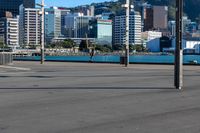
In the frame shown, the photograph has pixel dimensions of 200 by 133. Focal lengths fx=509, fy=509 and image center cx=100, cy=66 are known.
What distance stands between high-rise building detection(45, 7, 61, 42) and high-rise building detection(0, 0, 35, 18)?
12.4 meters

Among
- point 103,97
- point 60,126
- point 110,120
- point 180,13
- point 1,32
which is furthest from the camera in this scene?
point 1,32

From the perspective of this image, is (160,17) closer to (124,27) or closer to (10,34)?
(10,34)

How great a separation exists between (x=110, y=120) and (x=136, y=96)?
5.67 m

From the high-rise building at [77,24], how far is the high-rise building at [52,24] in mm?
3893

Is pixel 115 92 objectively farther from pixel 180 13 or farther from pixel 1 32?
pixel 1 32

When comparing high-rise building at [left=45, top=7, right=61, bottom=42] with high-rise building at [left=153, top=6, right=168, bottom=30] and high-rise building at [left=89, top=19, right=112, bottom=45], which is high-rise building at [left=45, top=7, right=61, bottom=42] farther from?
high-rise building at [left=153, top=6, right=168, bottom=30]

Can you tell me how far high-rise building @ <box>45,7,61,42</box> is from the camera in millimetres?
147000

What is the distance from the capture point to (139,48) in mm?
154625

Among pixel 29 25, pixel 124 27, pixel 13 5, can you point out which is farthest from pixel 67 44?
pixel 124 27

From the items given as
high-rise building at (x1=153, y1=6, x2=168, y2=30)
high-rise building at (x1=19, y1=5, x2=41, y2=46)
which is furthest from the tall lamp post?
high-rise building at (x1=153, y1=6, x2=168, y2=30)

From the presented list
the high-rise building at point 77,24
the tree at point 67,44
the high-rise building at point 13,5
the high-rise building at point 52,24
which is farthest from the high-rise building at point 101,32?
the high-rise building at point 13,5

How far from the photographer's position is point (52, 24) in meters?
Answer: 164

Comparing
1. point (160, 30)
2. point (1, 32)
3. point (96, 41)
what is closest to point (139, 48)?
point (160, 30)

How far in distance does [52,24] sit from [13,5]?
42483 mm
